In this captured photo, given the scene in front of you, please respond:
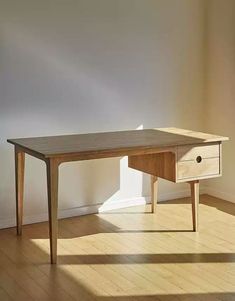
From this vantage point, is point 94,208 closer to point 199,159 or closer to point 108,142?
point 108,142

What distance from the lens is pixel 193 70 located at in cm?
443

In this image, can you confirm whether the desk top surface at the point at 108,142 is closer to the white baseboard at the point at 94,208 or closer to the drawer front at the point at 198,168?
the drawer front at the point at 198,168

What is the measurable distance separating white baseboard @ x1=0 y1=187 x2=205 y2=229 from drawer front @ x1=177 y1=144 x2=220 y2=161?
101 centimetres

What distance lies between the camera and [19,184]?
11.4 feet

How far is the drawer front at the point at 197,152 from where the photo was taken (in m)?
3.32

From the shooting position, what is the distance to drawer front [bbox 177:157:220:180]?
3.34 metres

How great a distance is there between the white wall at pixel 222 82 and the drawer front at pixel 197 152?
0.89 meters

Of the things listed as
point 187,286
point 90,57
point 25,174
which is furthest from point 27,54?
point 187,286

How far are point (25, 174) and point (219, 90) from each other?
177 centimetres

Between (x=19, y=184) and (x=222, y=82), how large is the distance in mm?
1922

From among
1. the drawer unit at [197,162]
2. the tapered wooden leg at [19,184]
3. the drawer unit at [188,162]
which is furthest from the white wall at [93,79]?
the drawer unit at [197,162]

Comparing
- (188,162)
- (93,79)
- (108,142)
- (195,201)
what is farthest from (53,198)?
(93,79)

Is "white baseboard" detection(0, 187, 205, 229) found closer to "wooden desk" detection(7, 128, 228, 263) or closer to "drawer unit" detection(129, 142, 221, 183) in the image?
"wooden desk" detection(7, 128, 228, 263)

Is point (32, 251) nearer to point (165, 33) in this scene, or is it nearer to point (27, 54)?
point (27, 54)
